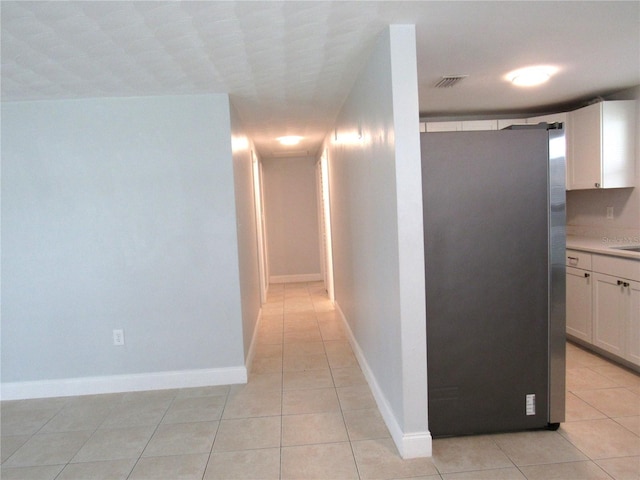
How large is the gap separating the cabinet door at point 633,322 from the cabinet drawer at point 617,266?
0.07m

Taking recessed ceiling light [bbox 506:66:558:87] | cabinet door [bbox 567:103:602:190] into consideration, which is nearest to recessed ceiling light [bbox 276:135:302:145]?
recessed ceiling light [bbox 506:66:558:87]

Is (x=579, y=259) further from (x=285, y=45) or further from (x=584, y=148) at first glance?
(x=285, y=45)

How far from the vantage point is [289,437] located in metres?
2.41

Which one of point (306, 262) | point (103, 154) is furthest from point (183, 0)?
point (306, 262)

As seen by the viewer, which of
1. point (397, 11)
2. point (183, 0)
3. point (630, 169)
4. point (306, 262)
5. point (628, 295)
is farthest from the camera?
point (306, 262)

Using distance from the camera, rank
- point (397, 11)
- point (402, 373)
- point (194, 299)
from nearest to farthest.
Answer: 1. point (397, 11)
2. point (402, 373)
3. point (194, 299)

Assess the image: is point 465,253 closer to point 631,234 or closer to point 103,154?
point 631,234

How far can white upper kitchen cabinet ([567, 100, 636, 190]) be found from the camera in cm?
345

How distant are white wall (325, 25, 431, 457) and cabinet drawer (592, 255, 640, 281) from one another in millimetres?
1860

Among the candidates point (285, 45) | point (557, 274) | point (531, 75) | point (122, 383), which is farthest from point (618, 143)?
point (122, 383)

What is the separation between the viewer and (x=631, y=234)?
11.7 feet

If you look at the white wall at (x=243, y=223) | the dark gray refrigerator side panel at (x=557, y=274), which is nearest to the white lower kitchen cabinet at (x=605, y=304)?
the dark gray refrigerator side panel at (x=557, y=274)

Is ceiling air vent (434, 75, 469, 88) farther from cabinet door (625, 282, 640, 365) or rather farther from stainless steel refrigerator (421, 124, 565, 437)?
cabinet door (625, 282, 640, 365)

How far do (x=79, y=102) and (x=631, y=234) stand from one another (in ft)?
14.9
